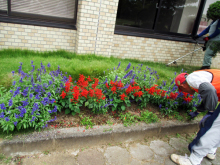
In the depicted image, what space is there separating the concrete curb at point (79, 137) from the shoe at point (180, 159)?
1.67ft

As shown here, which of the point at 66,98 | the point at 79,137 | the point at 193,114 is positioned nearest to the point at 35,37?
the point at 66,98

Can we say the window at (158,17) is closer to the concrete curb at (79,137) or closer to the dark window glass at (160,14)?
the dark window glass at (160,14)

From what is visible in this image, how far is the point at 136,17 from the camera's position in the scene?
612 centimetres

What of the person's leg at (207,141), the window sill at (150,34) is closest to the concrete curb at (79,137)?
the person's leg at (207,141)

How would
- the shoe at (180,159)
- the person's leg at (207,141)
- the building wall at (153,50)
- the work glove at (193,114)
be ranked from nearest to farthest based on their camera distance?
the person's leg at (207,141) < the shoe at (180,159) < the work glove at (193,114) < the building wall at (153,50)

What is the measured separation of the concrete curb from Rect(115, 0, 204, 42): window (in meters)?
3.64

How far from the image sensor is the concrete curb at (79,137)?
7.32ft

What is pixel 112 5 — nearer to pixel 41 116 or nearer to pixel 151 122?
pixel 151 122

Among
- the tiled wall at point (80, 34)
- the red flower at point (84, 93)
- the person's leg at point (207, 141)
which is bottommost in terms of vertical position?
the person's leg at point (207, 141)

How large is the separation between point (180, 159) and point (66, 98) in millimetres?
1835

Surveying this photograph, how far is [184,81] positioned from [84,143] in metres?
1.67

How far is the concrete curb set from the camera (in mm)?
2232

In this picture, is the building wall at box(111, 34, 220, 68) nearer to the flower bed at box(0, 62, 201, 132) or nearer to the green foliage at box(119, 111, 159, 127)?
the flower bed at box(0, 62, 201, 132)

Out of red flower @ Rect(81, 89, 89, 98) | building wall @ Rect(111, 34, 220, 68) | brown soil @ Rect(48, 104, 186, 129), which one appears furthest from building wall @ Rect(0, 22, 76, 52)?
red flower @ Rect(81, 89, 89, 98)
